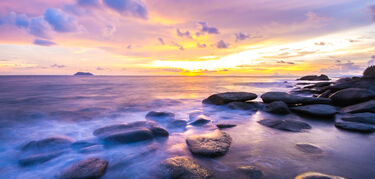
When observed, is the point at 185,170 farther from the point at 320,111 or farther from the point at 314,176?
the point at 320,111

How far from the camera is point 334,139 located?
15.1ft

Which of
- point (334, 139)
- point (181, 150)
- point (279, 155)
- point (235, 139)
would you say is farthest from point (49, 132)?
point (334, 139)

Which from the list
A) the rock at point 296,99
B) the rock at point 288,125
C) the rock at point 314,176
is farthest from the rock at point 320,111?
the rock at point 314,176

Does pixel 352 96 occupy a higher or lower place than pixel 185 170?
higher

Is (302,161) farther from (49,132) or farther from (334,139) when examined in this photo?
(49,132)

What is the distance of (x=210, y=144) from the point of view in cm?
402

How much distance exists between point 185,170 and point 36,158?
339 cm

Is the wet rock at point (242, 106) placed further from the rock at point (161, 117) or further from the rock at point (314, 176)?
the rock at point (314, 176)

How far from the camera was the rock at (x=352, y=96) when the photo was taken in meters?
7.84

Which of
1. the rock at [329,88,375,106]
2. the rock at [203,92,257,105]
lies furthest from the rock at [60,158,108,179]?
the rock at [329,88,375,106]

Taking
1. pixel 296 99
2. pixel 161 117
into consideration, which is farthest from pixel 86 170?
pixel 296 99

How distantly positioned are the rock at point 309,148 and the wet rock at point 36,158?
5780mm

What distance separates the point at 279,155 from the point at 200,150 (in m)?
1.74

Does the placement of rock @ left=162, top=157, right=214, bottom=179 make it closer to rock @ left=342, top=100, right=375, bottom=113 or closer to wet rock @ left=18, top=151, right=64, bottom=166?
wet rock @ left=18, top=151, right=64, bottom=166
